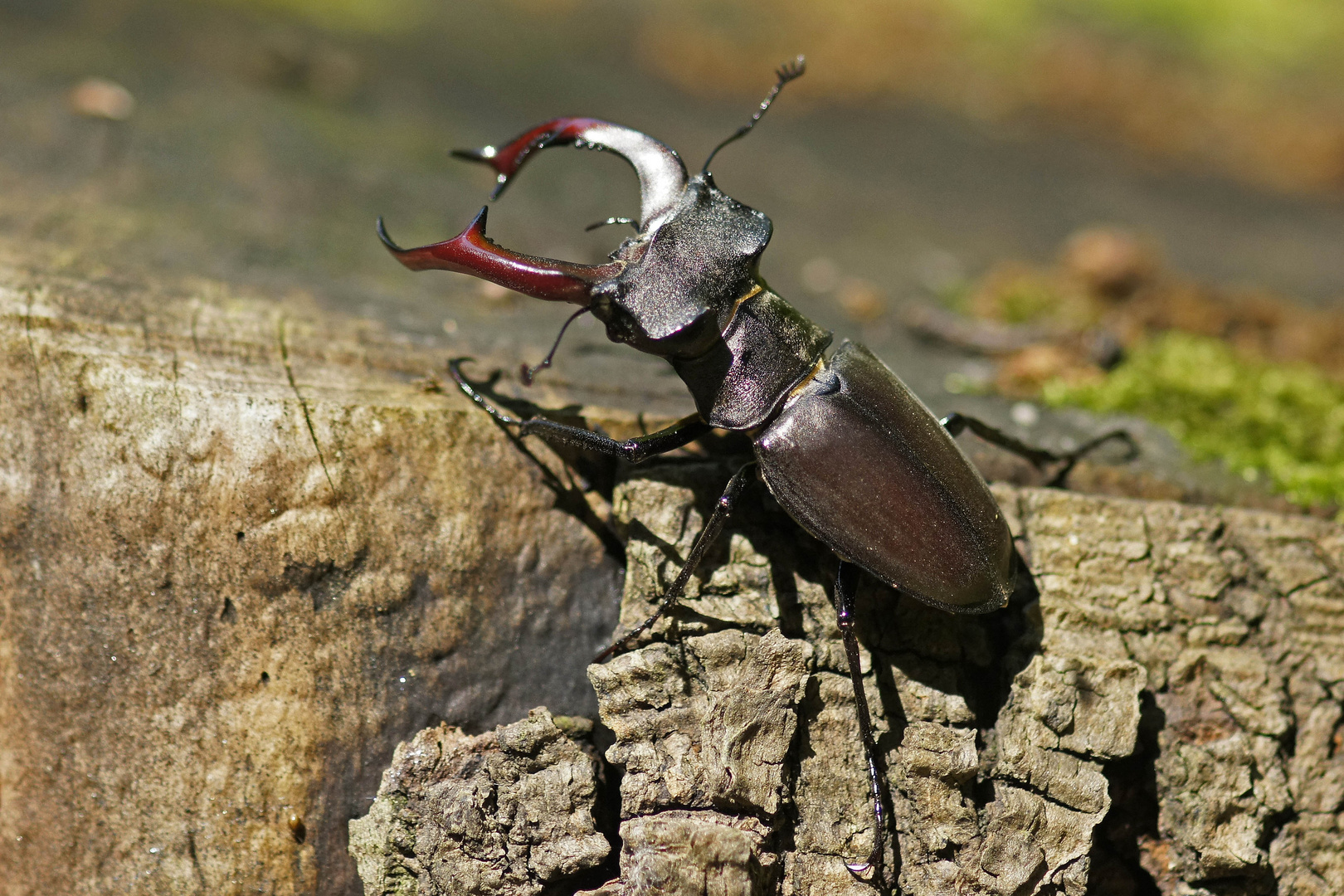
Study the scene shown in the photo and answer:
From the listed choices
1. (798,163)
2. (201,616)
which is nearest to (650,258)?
(201,616)

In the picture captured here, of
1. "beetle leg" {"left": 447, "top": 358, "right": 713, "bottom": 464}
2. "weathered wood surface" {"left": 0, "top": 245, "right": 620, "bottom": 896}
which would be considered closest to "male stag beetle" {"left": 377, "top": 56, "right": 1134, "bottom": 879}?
"beetle leg" {"left": 447, "top": 358, "right": 713, "bottom": 464}

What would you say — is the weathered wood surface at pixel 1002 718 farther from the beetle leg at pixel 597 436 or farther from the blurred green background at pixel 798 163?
the blurred green background at pixel 798 163

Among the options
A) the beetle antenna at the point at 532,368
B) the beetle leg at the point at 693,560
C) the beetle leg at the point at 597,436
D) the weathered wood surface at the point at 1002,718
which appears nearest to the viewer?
the weathered wood surface at the point at 1002,718

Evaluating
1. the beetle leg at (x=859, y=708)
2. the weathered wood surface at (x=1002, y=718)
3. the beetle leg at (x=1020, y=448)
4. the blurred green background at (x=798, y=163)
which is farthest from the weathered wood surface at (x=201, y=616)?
the beetle leg at (x=1020, y=448)

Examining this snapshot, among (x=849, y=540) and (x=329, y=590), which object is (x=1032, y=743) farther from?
(x=329, y=590)

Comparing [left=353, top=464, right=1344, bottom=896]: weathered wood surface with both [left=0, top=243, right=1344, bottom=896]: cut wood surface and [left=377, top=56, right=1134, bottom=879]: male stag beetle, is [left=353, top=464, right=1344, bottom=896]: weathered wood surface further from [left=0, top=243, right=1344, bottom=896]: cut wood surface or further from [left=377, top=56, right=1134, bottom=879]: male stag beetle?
[left=377, top=56, right=1134, bottom=879]: male stag beetle

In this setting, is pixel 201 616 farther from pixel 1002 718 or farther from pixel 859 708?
pixel 1002 718

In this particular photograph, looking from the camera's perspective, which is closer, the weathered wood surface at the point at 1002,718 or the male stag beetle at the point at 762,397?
the weathered wood surface at the point at 1002,718
